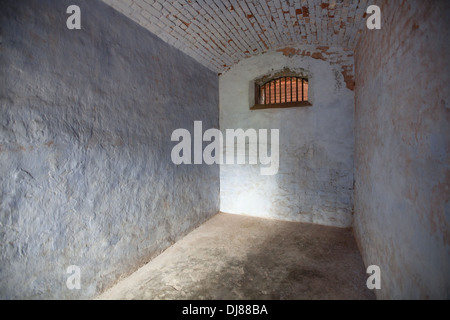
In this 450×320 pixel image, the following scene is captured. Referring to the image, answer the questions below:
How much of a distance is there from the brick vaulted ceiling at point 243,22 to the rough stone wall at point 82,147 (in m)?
0.30

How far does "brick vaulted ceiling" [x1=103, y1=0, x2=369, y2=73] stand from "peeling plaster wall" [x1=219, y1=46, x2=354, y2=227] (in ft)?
1.32

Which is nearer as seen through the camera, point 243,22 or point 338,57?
point 243,22

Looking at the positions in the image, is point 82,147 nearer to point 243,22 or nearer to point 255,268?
point 255,268

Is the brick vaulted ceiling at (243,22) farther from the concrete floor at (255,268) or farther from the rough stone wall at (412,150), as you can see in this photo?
the concrete floor at (255,268)

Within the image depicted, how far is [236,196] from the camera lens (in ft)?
16.9

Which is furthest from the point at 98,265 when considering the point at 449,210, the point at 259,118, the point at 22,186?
the point at 259,118

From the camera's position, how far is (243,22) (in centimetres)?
346

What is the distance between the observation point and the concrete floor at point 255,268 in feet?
8.04

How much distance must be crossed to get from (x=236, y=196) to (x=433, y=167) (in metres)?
4.14

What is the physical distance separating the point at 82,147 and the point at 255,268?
2594 mm

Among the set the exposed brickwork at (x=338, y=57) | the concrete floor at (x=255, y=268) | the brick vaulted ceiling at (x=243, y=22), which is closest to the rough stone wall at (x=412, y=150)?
the concrete floor at (x=255, y=268)

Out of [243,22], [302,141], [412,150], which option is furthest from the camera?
[302,141]

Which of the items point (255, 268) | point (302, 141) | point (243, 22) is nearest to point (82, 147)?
point (255, 268)

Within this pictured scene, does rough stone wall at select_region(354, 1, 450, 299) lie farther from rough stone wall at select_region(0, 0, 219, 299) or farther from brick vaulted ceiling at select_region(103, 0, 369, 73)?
rough stone wall at select_region(0, 0, 219, 299)
